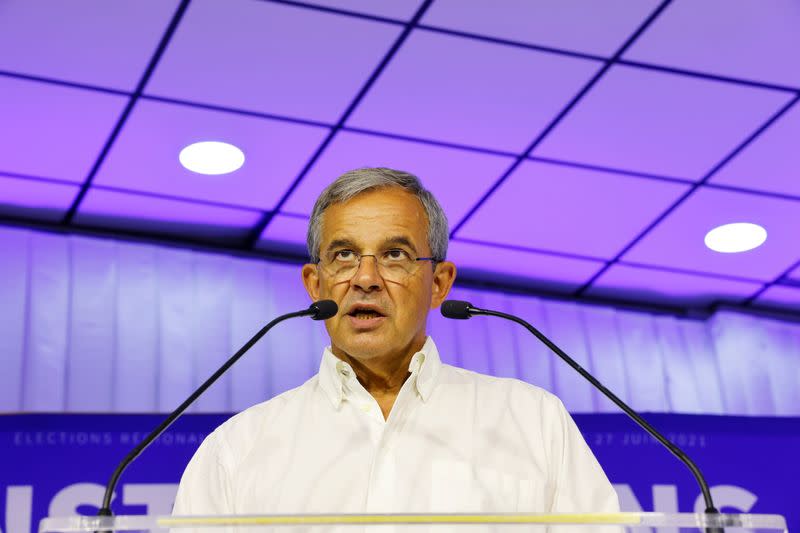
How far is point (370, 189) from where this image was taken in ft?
6.91

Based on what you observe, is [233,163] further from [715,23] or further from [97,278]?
[715,23]

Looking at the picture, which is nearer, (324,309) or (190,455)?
(324,309)

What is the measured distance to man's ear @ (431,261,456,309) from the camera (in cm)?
219

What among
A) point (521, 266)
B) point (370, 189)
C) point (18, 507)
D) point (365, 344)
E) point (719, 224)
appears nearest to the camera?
point (365, 344)

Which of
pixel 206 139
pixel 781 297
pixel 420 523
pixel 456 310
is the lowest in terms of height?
pixel 420 523

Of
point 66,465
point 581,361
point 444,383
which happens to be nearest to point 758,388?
point 581,361

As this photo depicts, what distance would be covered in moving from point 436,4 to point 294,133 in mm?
925

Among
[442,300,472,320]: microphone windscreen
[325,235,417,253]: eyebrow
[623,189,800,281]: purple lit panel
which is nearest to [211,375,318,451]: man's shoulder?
[325,235,417,253]: eyebrow

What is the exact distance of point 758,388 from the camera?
536 cm

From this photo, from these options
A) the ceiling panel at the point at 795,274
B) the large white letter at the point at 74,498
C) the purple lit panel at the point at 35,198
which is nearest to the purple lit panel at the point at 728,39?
the ceiling panel at the point at 795,274

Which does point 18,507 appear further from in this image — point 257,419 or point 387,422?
point 387,422

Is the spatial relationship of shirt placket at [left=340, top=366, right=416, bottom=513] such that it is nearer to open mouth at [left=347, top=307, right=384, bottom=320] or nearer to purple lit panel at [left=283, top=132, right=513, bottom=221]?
open mouth at [left=347, top=307, right=384, bottom=320]

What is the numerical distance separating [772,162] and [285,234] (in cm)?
196

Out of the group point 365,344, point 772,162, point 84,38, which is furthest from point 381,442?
point 772,162
